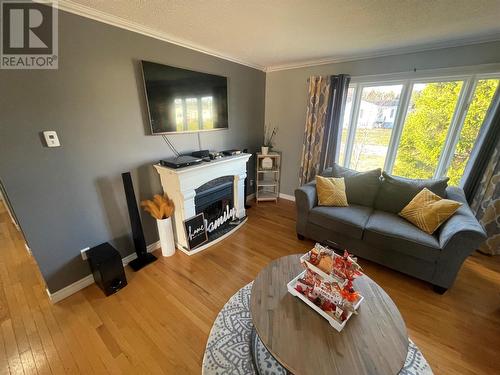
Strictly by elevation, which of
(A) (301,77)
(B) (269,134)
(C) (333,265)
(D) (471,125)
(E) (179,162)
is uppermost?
(A) (301,77)

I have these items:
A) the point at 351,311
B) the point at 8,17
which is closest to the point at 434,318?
the point at 351,311

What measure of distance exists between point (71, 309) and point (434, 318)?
2.93 meters

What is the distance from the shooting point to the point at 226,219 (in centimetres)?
283

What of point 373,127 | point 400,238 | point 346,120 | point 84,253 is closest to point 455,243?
point 400,238

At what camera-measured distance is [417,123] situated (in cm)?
253

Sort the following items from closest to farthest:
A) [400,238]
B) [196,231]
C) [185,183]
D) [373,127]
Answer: [400,238], [185,183], [196,231], [373,127]

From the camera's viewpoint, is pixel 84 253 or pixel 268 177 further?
pixel 268 177

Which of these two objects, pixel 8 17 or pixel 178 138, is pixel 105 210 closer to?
pixel 178 138

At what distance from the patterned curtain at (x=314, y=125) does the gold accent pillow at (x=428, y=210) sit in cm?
133

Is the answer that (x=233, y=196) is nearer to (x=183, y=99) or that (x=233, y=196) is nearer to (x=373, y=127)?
(x=183, y=99)

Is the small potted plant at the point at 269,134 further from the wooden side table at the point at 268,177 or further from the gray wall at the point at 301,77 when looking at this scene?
the wooden side table at the point at 268,177

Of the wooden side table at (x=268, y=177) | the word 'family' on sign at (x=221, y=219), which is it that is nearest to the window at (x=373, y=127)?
the wooden side table at (x=268, y=177)

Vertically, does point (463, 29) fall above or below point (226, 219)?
above

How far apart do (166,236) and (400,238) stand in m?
2.34
